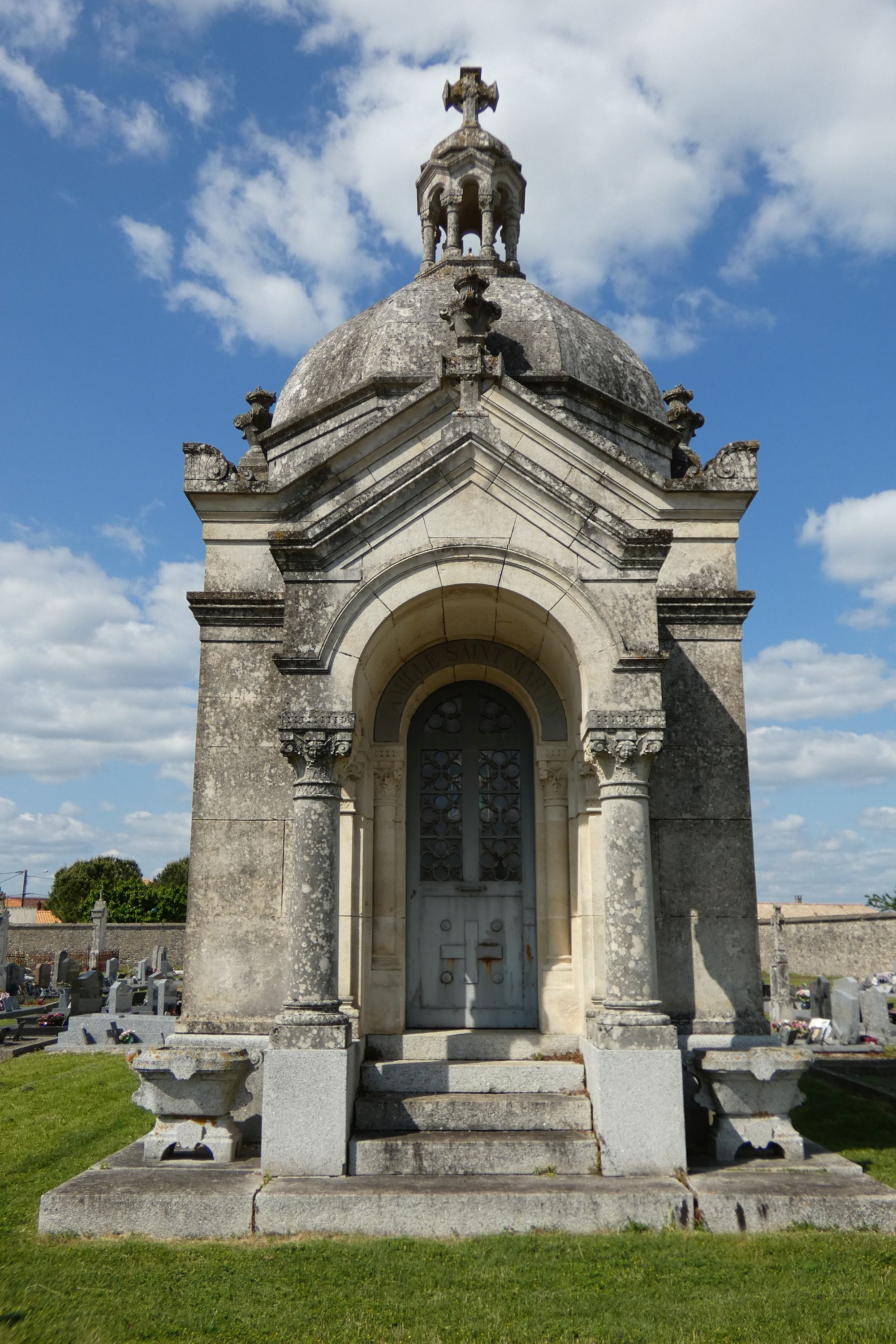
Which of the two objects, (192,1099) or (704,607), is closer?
(192,1099)

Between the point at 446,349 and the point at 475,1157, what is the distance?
8.17 metres

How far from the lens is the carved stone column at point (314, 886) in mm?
7125

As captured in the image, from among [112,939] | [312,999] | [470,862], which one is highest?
[470,862]

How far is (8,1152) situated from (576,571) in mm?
7630

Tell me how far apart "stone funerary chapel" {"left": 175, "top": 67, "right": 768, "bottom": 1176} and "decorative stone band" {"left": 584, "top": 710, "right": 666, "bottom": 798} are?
0.02 meters

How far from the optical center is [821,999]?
1884 centimetres

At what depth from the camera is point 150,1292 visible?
221 inches

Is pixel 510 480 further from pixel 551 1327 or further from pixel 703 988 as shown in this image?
pixel 551 1327

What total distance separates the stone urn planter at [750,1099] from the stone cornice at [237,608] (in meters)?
→ 5.31

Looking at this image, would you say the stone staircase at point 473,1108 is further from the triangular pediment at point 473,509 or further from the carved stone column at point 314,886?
the triangular pediment at point 473,509

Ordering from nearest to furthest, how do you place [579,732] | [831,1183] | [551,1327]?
[551,1327] < [831,1183] < [579,732]

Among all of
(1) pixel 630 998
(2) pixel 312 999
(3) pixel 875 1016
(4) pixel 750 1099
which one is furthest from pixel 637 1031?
(3) pixel 875 1016

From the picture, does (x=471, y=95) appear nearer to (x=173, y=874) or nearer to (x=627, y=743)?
(x=627, y=743)

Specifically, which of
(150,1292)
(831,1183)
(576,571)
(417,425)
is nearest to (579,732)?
(576,571)
